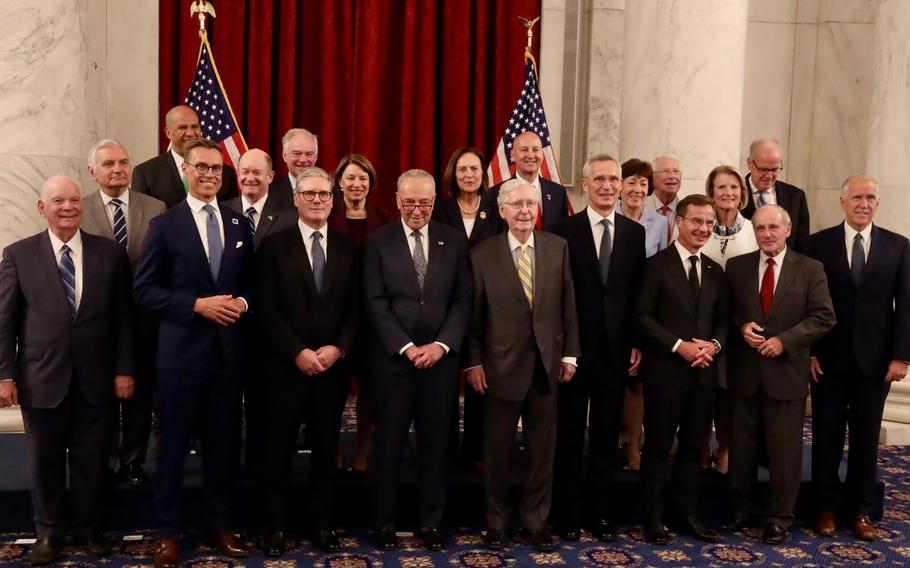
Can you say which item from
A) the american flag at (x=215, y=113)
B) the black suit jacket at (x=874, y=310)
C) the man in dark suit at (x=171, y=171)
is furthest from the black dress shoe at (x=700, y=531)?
the american flag at (x=215, y=113)

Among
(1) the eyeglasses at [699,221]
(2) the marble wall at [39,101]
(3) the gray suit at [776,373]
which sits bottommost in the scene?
(3) the gray suit at [776,373]

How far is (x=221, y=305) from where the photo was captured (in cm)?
446

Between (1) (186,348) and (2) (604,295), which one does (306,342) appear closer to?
(1) (186,348)

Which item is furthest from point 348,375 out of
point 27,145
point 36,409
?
point 27,145

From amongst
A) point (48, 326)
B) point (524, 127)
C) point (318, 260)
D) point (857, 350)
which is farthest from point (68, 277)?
point (857, 350)

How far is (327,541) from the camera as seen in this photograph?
4.80 meters

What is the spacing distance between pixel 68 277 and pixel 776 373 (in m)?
3.57

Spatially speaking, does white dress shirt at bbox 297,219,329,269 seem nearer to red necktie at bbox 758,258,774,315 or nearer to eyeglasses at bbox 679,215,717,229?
eyeglasses at bbox 679,215,717,229

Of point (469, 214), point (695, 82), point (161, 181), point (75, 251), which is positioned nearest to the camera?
point (75, 251)

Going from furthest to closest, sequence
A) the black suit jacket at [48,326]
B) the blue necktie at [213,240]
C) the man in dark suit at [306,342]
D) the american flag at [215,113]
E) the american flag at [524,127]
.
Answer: the american flag at [524,127] → the american flag at [215,113] → the man in dark suit at [306,342] → the blue necktie at [213,240] → the black suit jacket at [48,326]

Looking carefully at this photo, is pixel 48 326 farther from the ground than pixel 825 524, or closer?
farther from the ground

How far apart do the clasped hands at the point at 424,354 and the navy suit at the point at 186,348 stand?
0.81 m

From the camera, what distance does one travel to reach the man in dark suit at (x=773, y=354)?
5.05m

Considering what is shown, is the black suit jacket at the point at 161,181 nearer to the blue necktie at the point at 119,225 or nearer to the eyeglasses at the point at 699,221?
the blue necktie at the point at 119,225
